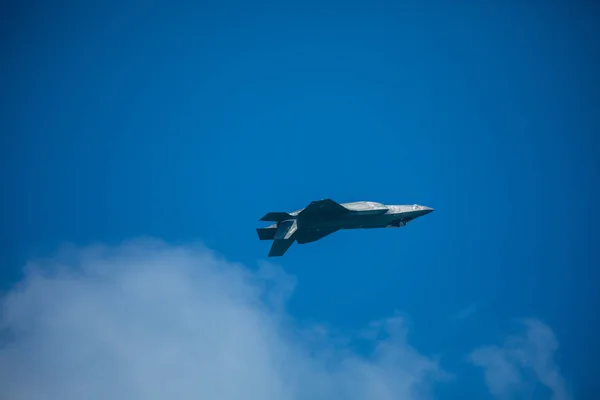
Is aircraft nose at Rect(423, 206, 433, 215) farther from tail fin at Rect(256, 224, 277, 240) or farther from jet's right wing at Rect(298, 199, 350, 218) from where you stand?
tail fin at Rect(256, 224, 277, 240)

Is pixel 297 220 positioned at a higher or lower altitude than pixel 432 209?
lower

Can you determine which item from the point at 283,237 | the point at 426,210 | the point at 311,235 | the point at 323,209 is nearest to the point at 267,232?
the point at 283,237

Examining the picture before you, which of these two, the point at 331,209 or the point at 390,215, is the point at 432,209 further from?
the point at 331,209

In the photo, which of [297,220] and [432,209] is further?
[432,209]

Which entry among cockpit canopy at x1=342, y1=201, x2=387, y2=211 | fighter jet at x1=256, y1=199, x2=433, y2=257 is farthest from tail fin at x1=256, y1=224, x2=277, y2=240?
cockpit canopy at x1=342, y1=201, x2=387, y2=211

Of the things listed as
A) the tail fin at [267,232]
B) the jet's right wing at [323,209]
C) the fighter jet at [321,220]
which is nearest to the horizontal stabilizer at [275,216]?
the fighter jet at [321,220]

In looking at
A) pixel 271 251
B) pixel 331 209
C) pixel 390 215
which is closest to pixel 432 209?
pixel 390 215

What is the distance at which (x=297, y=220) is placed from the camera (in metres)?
46.0

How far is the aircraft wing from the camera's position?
47.1 meters

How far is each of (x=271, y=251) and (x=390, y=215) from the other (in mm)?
14155

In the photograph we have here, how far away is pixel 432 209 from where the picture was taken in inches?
2010

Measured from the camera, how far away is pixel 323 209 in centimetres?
4434

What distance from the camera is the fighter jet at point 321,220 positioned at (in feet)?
148

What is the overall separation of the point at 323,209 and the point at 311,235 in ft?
14.5
